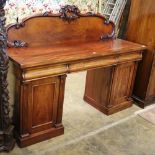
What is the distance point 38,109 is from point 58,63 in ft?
1.52

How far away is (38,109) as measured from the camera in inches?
87.7

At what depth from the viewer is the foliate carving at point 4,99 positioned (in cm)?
182

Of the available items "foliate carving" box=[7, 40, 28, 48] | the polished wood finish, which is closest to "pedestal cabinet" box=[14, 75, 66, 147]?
"foliate carving" box=[7, 40, 28, 48]

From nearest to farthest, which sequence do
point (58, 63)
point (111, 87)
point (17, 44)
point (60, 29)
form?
point (58, 63)
point (17, 44)
point (60, 29)
point (111, 87)

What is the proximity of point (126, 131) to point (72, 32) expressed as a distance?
3.98 feet

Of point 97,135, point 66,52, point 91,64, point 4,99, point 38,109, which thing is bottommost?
point 97,135

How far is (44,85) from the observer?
7.13 ft

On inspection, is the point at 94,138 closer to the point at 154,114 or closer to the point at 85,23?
the point at 154,114

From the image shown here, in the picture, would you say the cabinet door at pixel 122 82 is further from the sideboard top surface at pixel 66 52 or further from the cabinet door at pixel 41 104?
the cabinet door at pixel 41 104

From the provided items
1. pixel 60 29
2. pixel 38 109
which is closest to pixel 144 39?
pixel 60 29

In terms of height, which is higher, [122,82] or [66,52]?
[66,52]

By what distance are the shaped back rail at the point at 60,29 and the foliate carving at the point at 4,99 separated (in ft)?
1.40

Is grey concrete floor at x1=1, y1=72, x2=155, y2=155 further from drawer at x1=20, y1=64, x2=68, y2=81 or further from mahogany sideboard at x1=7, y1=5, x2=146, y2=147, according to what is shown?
drawer at x1=20, y1=64, x2=68, y2=81

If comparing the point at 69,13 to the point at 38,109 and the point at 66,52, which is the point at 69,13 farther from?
the point at 38,109
